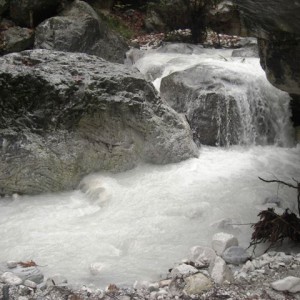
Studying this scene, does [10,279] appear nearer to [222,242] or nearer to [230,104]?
[222,242]

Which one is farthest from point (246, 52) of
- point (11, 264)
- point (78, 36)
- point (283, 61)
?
point (11, 264)

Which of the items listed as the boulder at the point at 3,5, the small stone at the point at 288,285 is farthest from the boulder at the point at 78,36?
the small stone at the point at 288,285

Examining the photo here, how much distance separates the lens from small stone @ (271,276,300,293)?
313 centimetres

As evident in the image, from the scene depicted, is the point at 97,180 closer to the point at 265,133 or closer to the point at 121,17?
the point at 265,133

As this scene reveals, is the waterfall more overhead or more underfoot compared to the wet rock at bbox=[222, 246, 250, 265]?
more overhead

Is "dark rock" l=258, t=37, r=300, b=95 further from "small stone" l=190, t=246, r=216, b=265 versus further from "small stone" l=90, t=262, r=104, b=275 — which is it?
"small stone" l=90, t=262, r=104, b=275

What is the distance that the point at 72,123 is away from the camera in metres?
5.90

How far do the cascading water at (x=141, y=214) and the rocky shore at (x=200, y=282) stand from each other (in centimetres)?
23

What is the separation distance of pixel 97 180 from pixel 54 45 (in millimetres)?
5139

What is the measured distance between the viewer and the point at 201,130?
24.6 ft

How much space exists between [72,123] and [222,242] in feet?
9.68

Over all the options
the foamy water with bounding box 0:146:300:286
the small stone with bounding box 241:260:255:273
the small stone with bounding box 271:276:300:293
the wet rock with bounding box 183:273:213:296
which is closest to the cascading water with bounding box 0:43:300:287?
the foamy water with bounding box 0:146:300:286

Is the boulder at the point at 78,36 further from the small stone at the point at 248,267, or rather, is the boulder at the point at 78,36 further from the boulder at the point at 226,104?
the small stone at the point at 248,267

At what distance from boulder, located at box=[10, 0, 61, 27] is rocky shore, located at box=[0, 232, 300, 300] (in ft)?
28.8
